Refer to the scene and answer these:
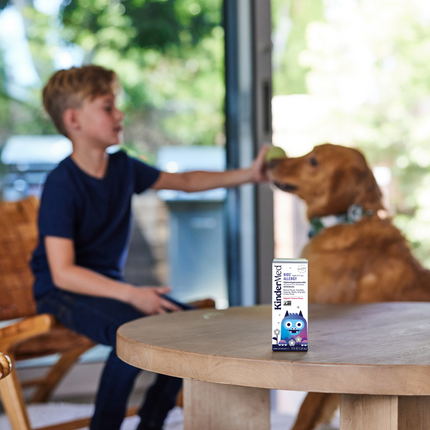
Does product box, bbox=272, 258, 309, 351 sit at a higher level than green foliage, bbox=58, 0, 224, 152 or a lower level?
lower

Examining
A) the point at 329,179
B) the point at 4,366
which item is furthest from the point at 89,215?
the point at 4,366

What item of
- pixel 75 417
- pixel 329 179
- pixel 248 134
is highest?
pixel 248 134

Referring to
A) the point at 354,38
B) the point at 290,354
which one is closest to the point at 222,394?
the point at 290,354

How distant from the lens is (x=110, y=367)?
1479mm

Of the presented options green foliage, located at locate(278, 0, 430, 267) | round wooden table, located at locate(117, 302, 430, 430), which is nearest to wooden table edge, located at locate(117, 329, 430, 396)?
round wooden table, located at locate(117, 302, 430, 430)

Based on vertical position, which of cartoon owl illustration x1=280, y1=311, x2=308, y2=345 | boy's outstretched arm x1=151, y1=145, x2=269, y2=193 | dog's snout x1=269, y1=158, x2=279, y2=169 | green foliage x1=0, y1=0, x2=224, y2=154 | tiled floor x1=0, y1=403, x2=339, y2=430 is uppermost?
green foliage x1=0, y1=0, x2=224, y2=154

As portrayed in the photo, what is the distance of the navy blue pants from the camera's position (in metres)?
1.46

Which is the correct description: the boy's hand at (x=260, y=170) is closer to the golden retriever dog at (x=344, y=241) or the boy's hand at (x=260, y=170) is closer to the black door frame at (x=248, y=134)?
the golden retriever dog at (x=344, y=241)

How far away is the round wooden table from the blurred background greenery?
1612 millimetres

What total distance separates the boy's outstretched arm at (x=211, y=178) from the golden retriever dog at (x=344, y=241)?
0.07 m

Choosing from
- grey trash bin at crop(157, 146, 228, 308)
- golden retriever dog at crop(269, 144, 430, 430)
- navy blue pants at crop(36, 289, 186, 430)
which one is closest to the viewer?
navy blue pants at crop(36, 289, 186, 430)

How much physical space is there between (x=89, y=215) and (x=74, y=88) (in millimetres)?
407

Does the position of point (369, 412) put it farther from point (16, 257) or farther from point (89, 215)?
point (16, 257)

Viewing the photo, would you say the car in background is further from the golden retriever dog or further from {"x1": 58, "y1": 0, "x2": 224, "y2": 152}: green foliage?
the golden retriever dog
